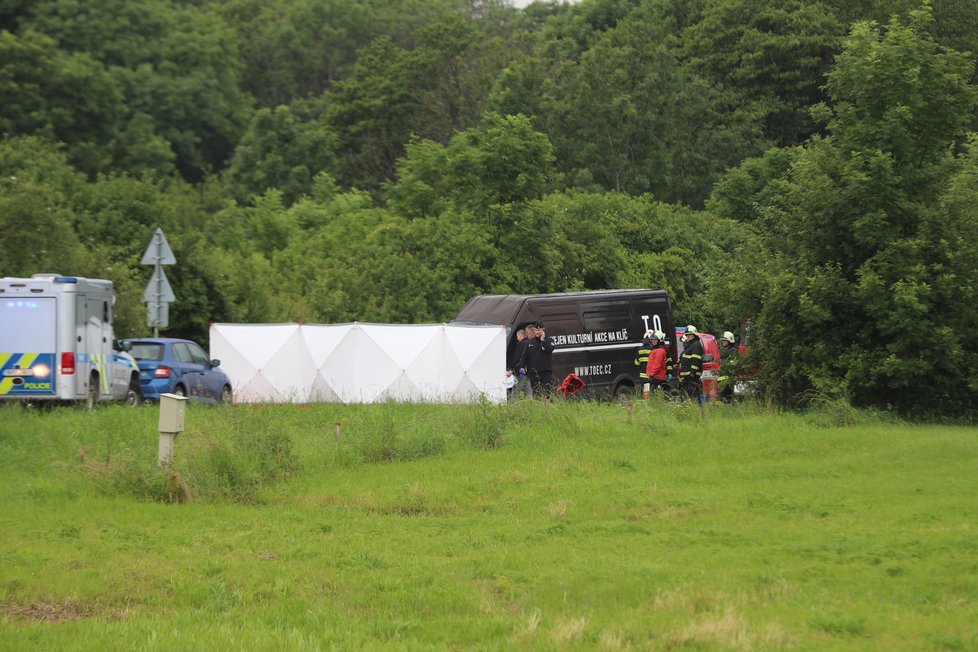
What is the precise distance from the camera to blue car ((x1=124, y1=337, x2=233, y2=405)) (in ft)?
87.2

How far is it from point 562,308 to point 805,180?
5.76 meters

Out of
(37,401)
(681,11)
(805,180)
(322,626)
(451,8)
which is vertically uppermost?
(451,8)

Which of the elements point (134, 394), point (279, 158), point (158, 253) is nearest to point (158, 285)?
point (158, 253)

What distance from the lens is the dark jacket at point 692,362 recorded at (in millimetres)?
22594

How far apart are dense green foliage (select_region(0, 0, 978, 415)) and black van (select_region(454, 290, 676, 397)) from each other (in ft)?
8.11

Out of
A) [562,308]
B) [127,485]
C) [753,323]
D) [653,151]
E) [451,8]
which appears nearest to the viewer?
[127,485]

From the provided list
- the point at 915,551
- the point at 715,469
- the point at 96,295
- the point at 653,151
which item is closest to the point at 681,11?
the point at 653,151

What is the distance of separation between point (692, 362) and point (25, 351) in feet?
38.7

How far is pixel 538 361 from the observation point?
24.7m

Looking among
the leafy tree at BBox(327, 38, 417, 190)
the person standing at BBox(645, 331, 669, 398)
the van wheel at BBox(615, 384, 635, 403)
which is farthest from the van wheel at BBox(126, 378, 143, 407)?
the leafy tree at BBox(327, 38, 417, 190)

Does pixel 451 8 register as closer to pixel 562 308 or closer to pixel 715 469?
pixel 562 308

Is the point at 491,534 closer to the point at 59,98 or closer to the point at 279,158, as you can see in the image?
the point at 279,158

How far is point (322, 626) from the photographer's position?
902 centimetres

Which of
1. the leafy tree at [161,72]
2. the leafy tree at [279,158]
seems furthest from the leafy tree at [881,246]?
the leafy tree at [161,72]
